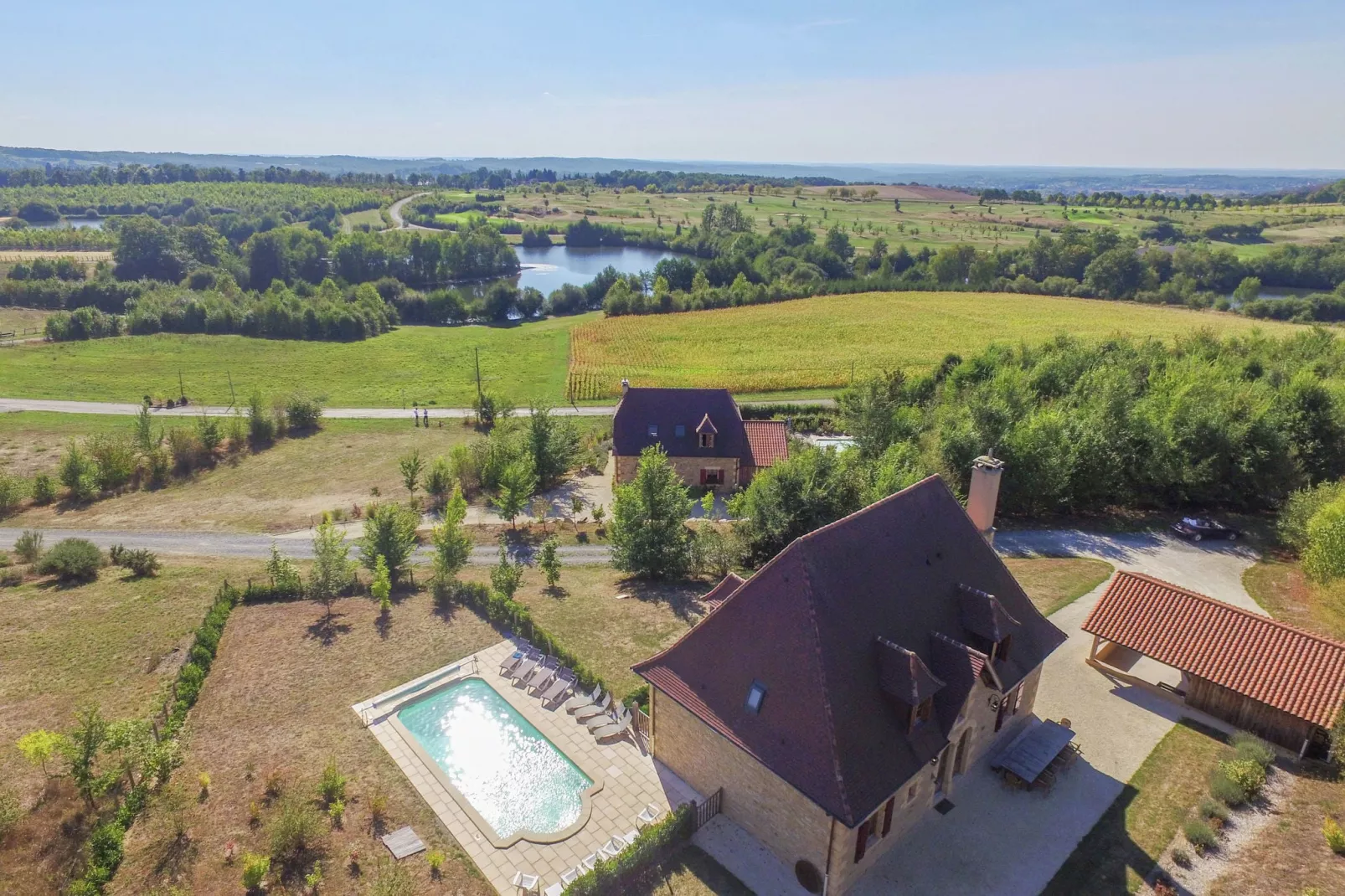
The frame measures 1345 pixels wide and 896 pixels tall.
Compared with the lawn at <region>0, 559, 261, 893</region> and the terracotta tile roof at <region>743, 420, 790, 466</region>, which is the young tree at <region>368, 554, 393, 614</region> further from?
the terracotta tile roof at <region>743, 420, 790, 466</region>

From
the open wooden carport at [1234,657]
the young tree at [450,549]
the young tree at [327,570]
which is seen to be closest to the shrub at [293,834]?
the young tree at [327,570]

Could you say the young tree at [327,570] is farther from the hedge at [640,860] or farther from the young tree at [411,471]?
the hedge at [640,860]

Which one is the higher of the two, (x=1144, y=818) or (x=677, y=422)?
(x=677, y=422)

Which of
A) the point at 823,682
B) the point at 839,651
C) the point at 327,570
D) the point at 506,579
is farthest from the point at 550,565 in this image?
the point at 823,682

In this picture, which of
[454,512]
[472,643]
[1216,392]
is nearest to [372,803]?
[472,643]

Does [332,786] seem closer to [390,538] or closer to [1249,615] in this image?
[390,538]

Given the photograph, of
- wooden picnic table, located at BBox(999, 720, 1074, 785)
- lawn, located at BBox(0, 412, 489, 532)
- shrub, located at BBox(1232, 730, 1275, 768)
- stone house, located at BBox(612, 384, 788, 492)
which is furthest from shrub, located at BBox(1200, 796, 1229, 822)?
lawn, located at BBox(0, 412, 489, 532)

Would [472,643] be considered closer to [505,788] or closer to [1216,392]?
[505,788]
